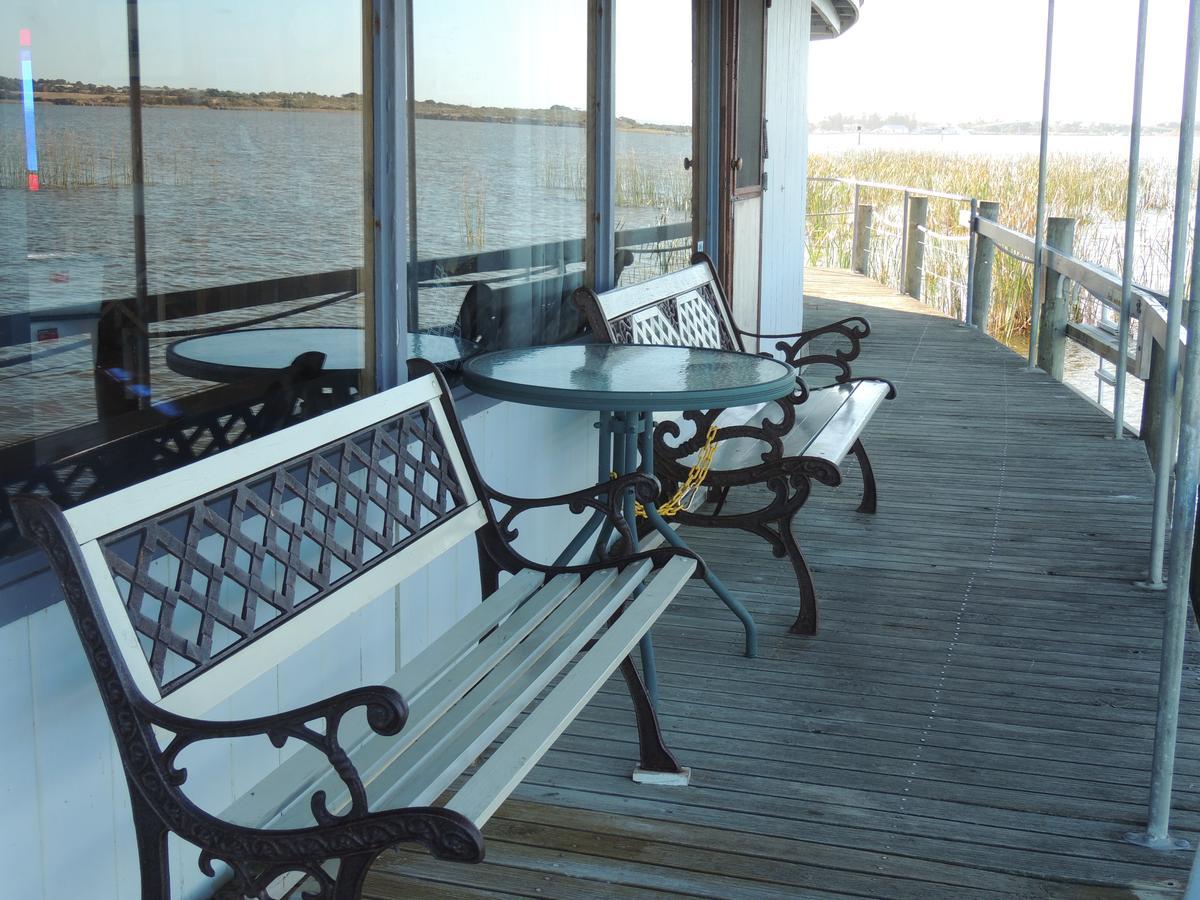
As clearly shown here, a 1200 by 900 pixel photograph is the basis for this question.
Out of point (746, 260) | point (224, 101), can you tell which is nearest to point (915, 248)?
point (746, 260)

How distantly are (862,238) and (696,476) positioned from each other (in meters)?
11.1

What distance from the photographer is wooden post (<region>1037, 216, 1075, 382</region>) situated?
7.89 m

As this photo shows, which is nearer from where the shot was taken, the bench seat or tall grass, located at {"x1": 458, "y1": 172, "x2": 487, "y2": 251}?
the bench seat

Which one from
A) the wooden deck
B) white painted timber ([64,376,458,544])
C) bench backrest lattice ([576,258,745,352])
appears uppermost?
bench backrest lattice ([576,258,745,352])

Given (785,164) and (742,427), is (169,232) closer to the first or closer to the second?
(742,427)

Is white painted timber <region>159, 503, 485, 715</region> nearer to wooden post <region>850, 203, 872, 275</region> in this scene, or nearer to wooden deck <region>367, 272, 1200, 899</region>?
wooden deck <region>367, 272, 1200, 899</region>

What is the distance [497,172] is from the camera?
10.9 feet

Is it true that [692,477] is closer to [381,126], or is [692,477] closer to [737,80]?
[381,126]

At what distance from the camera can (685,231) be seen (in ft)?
16.0

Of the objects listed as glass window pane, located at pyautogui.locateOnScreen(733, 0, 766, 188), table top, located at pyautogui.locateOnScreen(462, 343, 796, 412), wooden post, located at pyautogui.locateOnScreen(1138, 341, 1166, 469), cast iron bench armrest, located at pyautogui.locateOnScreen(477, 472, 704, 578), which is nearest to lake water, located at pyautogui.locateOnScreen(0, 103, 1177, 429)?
table top, located at pyautogui.locateOnScreen(462, 343, 796, 412)

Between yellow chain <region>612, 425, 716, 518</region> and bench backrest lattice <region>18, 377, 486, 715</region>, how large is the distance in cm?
111

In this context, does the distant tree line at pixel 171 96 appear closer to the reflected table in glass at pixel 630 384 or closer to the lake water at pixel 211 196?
the lake water at pixel 211 196

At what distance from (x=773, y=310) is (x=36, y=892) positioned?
5372 millimetres

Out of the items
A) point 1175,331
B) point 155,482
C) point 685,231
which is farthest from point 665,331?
point 155,482
